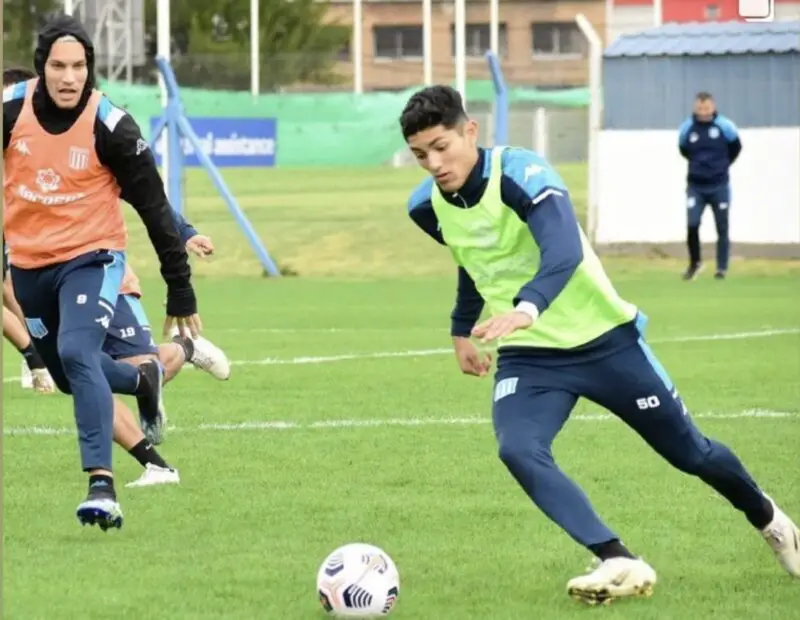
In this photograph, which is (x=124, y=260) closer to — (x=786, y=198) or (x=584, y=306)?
(x=584, y=306)

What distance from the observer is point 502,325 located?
575 centimetres

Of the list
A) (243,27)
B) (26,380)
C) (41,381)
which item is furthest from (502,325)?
(243,27)

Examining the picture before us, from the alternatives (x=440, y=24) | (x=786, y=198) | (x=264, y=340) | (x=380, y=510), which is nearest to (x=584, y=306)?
(x=380, y=510)

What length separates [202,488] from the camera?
866 centimetres

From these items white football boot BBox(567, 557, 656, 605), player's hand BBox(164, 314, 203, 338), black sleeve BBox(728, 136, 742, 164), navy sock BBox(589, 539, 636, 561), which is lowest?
white football boot BBox(567, 557, 656, 605)

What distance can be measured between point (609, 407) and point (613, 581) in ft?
2.16

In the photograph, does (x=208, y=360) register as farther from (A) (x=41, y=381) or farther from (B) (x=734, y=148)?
(B) (x=734, y=148)

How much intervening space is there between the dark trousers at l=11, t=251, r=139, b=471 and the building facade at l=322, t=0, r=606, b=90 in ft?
124

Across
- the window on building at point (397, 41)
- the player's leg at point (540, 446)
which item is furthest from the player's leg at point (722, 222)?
the window on building at point (397, 41)

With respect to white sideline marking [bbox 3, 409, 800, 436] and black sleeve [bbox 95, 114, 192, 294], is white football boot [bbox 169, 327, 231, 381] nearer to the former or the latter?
white sideline marking [bbox 3, 409, 800, 436]

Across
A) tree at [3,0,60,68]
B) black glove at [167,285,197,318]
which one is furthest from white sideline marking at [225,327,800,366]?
tree at [3,0,60,68]

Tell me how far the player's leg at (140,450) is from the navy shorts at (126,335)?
0.24 m

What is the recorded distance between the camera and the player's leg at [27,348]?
1184 centimetres

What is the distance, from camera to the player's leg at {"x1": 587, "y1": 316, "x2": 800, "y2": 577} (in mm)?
6395
